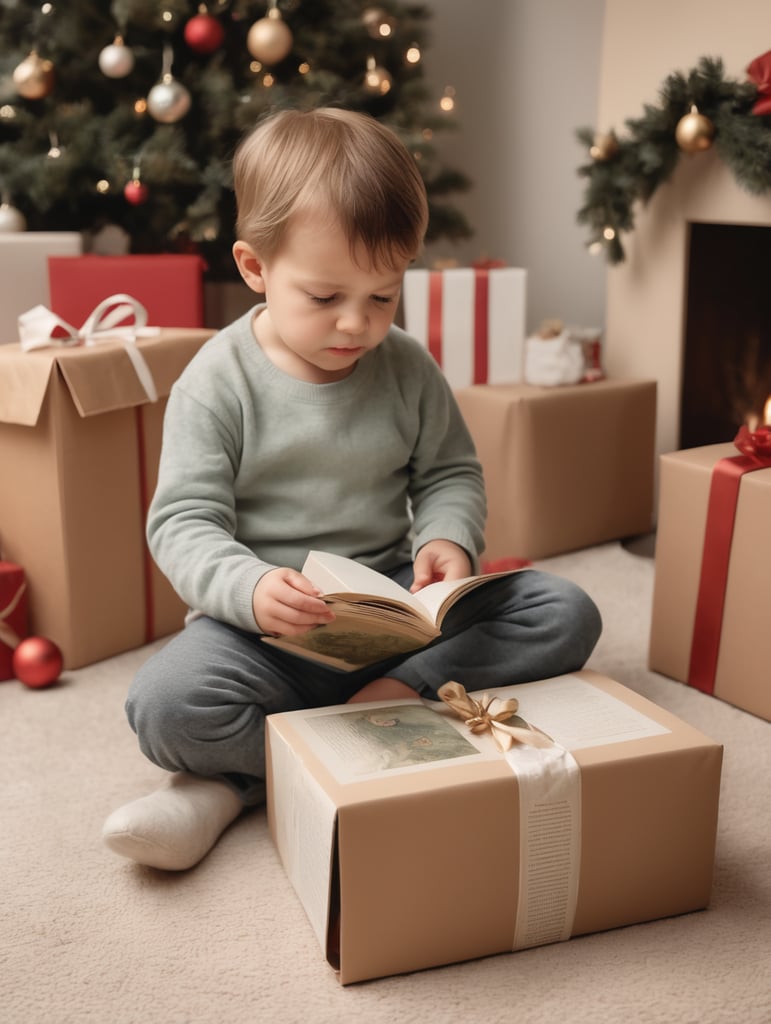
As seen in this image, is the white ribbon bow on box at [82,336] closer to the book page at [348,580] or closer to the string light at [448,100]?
the book page at [348,580]

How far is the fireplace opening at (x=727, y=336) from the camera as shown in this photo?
6.52 ft

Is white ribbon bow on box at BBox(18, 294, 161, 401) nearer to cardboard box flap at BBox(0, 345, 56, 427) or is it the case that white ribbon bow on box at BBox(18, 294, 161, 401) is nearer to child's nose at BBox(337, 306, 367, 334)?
cardboard box flap at BBox(0, 345, 56, 427)

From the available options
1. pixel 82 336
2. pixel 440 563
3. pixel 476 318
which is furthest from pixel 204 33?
pixel 440 563

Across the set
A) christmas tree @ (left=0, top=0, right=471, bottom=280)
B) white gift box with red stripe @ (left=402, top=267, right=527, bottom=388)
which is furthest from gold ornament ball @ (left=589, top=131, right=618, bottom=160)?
christmas tree @ (left=0, top=0, right=471, bottom=280)

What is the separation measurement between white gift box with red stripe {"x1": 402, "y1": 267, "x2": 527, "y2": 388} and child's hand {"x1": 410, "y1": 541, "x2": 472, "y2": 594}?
81 cm

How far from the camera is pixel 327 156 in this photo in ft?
3.25

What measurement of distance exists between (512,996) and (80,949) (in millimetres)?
346

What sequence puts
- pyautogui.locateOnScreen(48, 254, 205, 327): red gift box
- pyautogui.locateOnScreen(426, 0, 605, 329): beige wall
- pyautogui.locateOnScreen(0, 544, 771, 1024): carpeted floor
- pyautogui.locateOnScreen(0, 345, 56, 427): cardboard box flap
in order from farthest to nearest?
pyautogui.locateOnScreen(426, 0, 605, 329): beige wall
pyautogui.locateOnScreen(48, 254, 205, 327): red gift box
pyautogui.locateOnScreen(0, 345, 56, 427): cardboard box flap
pyautogui.locateOnScreen(0, 544, 771, 1024): carpeted floor

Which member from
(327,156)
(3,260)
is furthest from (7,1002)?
(3,260)

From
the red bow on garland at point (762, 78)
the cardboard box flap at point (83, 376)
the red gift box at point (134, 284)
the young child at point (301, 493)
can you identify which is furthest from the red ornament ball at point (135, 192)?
the red bow on garland at point (762, 78)

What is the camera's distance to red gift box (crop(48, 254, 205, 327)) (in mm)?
1801

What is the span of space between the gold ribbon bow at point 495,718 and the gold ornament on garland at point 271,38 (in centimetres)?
145

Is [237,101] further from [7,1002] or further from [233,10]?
[7,1002]

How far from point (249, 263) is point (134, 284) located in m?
0.80
